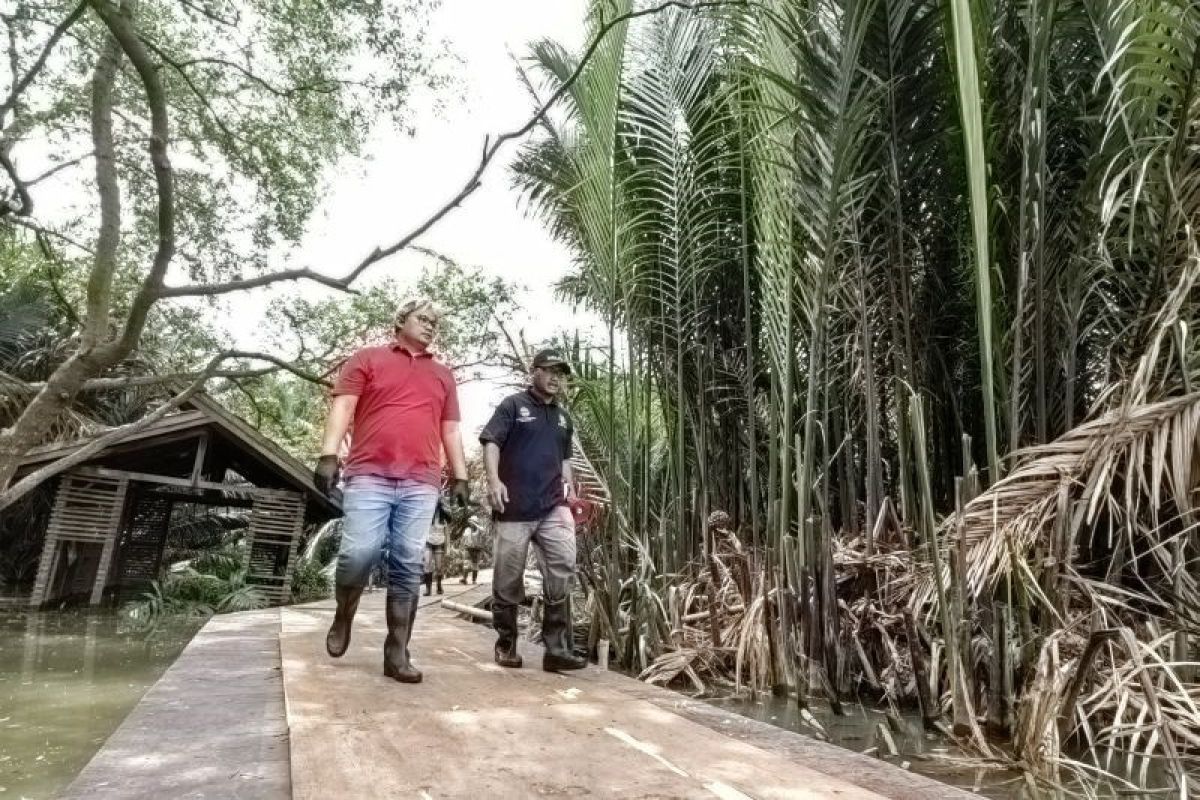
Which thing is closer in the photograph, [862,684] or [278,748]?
[278,748]

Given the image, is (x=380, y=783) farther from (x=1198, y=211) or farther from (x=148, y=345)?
(x=148, y=345)

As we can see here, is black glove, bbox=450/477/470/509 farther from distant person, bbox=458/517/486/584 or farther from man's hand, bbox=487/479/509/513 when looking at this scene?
distant person, bbox=458/517/486/584

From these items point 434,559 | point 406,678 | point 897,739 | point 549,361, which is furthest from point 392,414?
point 434,559

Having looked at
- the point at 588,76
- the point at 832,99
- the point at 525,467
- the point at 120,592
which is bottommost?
the point at 120,592

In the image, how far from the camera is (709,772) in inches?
83.7

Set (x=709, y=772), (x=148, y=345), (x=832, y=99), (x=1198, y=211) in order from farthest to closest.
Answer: (x=148, y=345), (x=832, y=99), (x=1198, y=211), (x=709, y=772)

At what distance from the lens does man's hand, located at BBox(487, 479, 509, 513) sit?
402cm

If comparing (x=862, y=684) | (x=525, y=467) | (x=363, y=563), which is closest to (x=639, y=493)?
(x=525, y=467)

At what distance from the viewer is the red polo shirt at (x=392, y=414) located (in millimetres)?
3689

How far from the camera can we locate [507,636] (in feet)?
13.8

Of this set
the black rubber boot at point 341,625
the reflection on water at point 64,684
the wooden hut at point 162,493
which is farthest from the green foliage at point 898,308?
the wooden hut at point 162,493

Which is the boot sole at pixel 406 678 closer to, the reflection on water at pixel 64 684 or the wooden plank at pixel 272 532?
the reflection on water at pixel 64 684

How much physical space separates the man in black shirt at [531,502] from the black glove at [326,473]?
2.49 ft

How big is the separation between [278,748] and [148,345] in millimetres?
13977
